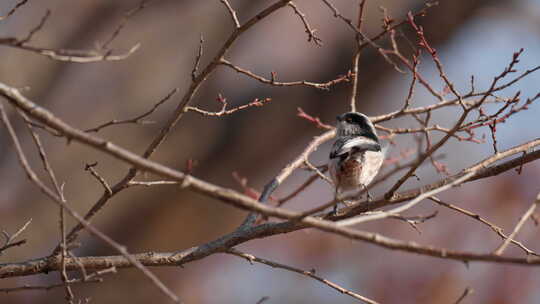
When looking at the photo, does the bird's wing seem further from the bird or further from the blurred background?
the blurred background

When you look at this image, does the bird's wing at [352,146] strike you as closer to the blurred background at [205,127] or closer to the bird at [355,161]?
the bird at [355,161]

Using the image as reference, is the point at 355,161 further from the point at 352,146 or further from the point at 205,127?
the point at 205,127

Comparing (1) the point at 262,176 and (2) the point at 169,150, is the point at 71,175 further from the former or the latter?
(1) the point at 262,176

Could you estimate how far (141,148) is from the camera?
17.6 feet

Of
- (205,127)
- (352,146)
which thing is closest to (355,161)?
(352,146)

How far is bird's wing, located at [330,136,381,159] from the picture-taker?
3.12 metres

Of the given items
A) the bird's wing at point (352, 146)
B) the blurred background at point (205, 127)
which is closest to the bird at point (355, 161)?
the bird's wing at point (352, 146)

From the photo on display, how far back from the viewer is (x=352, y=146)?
3135 millimetres

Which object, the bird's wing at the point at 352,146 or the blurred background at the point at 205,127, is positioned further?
the blurred background at the point at 205,127

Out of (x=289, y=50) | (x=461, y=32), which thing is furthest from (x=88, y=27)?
(x=461, y=32)

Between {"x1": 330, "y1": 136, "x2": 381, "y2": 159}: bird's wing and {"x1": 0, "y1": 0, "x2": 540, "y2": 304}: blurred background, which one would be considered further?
{"x1": 0, "y1": 0, "x2": 540, "y2": 304}: blurred background

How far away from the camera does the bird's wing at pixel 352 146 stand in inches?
123

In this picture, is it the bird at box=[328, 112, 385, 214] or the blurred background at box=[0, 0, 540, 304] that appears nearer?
the bird at box=[328, 112, 385, 214]

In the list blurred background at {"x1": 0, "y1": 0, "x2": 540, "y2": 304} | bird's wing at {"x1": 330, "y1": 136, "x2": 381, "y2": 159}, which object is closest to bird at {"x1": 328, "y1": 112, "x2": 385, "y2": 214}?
bird's wing at {"x1": 330, "y1": 136, "x2": 381, "y2": 159}
